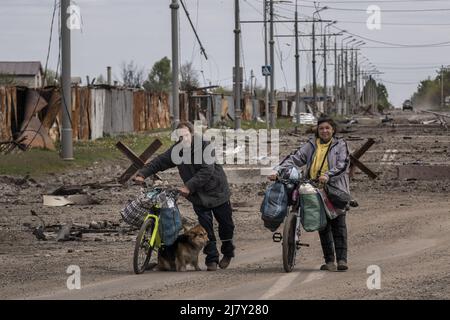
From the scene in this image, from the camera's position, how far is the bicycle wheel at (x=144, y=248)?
12273mm

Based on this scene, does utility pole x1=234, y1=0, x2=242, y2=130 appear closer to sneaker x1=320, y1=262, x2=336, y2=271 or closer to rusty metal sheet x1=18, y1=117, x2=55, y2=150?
rusty metal sheet x1=18, y1=117, x2=55, y2=150

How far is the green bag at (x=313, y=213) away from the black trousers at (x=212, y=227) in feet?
3.18

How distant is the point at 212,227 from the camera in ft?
42.6

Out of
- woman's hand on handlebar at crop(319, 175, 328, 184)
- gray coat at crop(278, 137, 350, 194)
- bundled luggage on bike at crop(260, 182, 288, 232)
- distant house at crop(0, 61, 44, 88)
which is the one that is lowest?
bundled luggage on bike at crop(260, 182, 288, 232)

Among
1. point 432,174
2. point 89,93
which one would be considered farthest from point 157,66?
point 432,174

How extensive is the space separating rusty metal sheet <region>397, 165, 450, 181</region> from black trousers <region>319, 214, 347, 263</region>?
44.8 ft

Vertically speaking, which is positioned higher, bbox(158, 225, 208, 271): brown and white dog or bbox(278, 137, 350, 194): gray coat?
bbox(278, 137, 350, 194): gray coat

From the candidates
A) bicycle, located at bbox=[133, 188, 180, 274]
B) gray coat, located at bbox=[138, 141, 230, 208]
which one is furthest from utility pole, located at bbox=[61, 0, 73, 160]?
bicycle, located at bbox=[133, 188, 180, 274]

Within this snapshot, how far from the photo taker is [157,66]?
136 m

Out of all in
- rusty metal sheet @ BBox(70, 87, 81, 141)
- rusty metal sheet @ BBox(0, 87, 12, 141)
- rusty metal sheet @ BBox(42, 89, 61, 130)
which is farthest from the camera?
rusty metal sheet @ BBox(70, 87, 81, 141)

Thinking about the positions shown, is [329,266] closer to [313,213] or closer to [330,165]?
[313,213]

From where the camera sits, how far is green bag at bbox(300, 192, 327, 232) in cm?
1245

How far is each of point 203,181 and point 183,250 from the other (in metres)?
0.79
